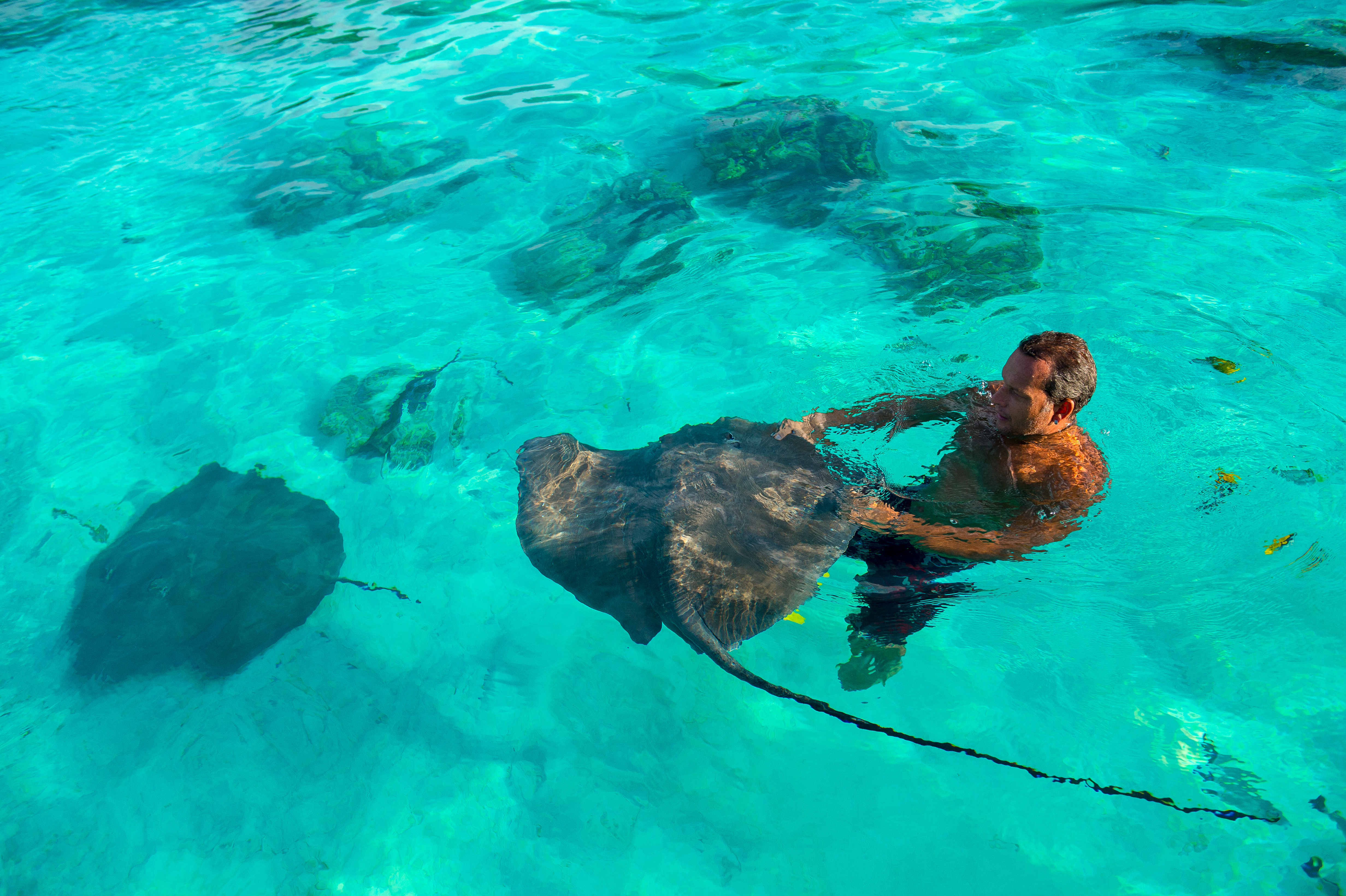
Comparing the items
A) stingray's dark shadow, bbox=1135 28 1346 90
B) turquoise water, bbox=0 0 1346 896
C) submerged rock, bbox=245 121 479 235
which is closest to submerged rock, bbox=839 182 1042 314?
turquoise water, bbox=0 0 1346 896

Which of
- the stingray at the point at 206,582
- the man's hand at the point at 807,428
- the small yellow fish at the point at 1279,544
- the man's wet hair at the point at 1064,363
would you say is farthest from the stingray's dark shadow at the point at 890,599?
the stingray at the point at 206,582

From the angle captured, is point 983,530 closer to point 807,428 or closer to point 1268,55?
point 807,428

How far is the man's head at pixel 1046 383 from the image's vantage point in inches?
126

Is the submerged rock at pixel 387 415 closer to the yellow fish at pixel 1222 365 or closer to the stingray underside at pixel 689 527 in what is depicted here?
the stingray underside at pixel 689 527

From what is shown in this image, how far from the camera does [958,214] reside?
732 centimetres

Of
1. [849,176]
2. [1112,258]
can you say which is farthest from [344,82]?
[1112,258]

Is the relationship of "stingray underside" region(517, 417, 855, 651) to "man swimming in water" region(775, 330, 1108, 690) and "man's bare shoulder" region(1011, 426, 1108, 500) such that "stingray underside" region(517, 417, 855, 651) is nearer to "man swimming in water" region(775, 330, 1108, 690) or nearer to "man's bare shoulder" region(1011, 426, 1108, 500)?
"man swimming in water" region(775, 330, 1108, 690)

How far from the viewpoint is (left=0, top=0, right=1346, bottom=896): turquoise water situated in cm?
362

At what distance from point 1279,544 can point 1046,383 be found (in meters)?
2.28

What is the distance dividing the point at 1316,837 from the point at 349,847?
15.0 feet

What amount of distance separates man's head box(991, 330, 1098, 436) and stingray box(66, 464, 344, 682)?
14.3 ft

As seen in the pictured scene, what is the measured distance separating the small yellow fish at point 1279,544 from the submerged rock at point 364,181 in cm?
871

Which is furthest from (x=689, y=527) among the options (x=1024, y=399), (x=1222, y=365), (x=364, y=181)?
(x=364, y=181)

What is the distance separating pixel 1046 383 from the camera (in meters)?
3.22
